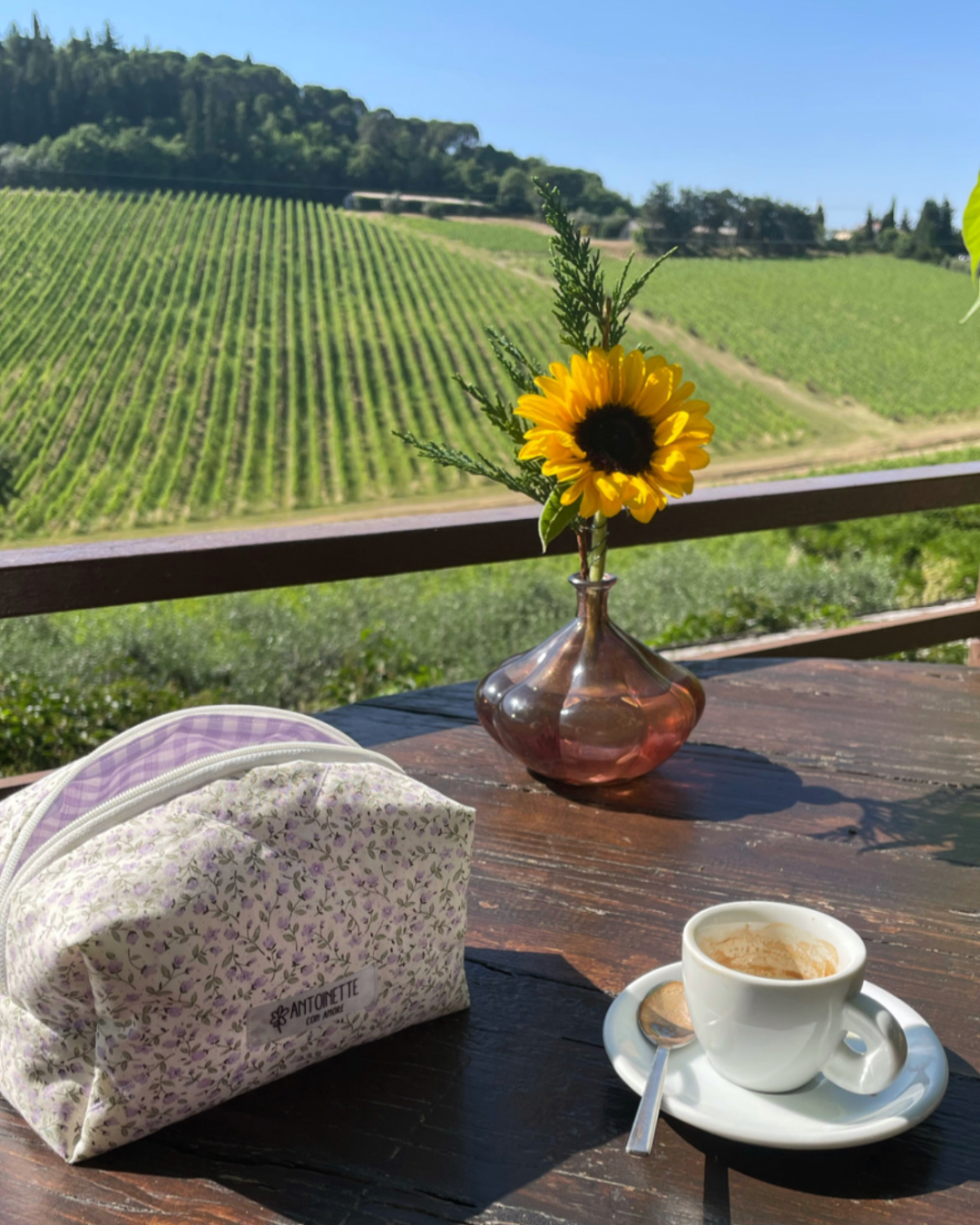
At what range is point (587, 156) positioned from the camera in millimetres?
32719

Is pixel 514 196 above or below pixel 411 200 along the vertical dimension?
above

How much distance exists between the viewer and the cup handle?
1.63 feet

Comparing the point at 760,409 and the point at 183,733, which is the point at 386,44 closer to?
the point at 760,409

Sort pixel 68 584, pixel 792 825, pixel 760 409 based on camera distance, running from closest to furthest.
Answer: pixel 792 825 < pixel 68 584 < pixel 760 409

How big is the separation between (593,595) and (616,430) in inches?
6.9

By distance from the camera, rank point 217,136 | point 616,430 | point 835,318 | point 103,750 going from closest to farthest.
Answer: point 103,750 < point 616,430 < point 217,136 < point 835,318

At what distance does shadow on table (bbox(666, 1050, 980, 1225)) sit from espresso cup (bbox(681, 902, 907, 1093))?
31mm

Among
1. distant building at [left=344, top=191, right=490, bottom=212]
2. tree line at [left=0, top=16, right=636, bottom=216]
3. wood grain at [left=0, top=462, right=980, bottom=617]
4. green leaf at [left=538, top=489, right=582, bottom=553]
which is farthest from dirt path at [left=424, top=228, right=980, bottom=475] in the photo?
green leaf at [left=538, top=489, right=582, bottom=553]

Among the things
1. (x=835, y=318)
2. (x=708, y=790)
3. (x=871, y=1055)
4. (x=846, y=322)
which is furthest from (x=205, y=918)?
(x=846, y=322)

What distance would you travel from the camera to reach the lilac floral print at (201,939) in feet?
1.45

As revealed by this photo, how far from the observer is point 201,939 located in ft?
1.49

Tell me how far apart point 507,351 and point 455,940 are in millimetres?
580

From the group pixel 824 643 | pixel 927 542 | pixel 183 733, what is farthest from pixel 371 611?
pixel 183 733

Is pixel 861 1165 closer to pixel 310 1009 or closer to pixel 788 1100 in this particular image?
pixel 788 1100
